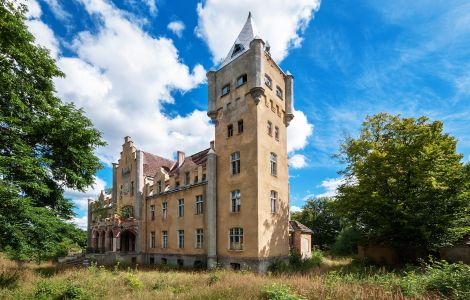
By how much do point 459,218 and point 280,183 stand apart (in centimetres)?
1268

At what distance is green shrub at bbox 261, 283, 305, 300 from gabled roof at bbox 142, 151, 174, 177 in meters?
25.6

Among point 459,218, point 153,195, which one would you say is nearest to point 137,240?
point 153,195

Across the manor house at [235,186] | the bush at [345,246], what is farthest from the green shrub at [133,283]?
the bush at [345,246]

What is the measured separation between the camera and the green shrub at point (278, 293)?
10571 mm

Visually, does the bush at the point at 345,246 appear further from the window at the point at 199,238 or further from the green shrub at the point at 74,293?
the green shrub at the point at 74,293

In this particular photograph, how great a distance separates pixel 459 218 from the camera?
20000 mm

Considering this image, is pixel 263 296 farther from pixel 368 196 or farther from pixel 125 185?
pixel 125 185

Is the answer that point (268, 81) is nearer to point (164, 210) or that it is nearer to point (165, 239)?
point (164, 210)

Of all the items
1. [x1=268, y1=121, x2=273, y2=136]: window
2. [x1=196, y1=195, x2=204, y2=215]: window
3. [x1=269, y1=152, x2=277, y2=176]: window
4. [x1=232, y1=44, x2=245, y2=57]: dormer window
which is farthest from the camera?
[x1=232, y1=44, x2=245, y2=57]: dormer window

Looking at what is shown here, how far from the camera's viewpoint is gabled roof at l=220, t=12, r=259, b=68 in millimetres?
26208

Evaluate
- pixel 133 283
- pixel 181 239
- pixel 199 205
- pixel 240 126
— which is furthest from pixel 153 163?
pixel 133 283

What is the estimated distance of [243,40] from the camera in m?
26.8

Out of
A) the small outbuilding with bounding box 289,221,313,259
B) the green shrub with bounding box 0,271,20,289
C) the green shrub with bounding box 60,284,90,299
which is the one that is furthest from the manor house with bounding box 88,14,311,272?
the green shrub with bounding box 0,271,20,289

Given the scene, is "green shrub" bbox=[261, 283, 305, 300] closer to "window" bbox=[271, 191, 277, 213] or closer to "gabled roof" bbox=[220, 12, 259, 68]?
"window" bbox=[271, 191, 277, 213]
